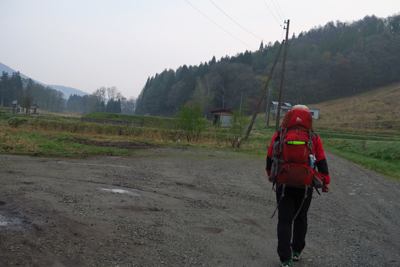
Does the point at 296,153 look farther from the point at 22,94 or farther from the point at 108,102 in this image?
the point at 108,102

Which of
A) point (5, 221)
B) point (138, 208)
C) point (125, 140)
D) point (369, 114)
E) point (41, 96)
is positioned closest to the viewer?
point (5, 221)

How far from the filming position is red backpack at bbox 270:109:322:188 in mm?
3775

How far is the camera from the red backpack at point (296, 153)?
149 inches

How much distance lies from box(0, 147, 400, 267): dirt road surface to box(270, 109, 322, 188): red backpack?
116cm

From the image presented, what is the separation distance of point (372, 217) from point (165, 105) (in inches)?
4714

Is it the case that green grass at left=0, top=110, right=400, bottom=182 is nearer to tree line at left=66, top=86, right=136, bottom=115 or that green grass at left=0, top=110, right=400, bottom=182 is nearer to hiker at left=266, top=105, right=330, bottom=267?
hiker at left=266, top=105, right=330, bottom=267

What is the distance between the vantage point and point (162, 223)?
5125mm

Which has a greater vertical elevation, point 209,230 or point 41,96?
point 41,96

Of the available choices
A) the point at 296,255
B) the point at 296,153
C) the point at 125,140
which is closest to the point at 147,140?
the point at 125,140

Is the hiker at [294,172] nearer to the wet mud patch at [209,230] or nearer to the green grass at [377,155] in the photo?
the wet mud patch at [209,230]

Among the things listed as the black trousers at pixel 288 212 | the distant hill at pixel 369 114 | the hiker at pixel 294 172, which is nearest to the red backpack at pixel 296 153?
the hiker at pixel 294 172

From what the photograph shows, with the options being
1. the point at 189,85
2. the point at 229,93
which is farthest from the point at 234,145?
the point at 189,85

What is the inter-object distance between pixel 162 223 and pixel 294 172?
240 cm

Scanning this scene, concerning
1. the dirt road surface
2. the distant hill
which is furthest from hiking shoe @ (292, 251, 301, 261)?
the distant hill
